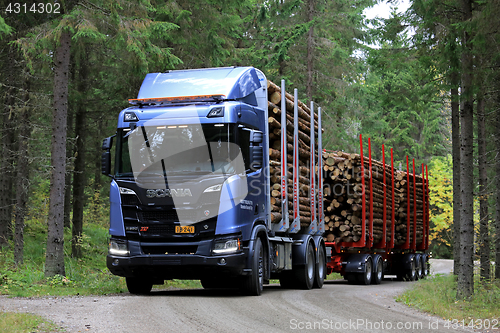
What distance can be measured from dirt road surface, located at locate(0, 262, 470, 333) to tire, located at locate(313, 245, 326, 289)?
351cm

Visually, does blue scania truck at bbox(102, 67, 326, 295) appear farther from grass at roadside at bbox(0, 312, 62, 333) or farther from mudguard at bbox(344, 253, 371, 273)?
mudguard at bbox(344, 253, 371, 273)

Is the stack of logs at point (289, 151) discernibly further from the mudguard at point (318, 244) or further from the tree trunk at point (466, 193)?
the tree trunk at point (466, 193)

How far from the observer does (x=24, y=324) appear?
698cm

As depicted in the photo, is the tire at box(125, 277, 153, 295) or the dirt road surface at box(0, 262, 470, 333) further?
the tire at box(125, 277, 153, 295)

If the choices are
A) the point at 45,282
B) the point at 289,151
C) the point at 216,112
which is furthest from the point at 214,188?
the point at 45,282

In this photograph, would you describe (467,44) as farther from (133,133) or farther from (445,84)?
(133,133)

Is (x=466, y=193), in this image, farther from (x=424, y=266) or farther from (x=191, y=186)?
(x=424, y=266)

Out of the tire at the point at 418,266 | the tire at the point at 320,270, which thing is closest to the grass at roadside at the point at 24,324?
the tire at the point at 320,270

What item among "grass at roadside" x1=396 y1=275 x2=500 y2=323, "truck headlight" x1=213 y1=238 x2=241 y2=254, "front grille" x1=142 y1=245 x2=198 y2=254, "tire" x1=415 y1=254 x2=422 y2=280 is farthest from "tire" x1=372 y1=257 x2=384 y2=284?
"front grille" x1=142 y1=245 x2=198 y2=254

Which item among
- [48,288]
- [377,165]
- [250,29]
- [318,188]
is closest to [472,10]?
[318,188]

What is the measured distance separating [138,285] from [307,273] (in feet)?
14.4

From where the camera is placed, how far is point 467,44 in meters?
12.4

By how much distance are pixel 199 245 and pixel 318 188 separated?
5933mm

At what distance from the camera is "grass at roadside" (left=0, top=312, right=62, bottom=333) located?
21.9ft
